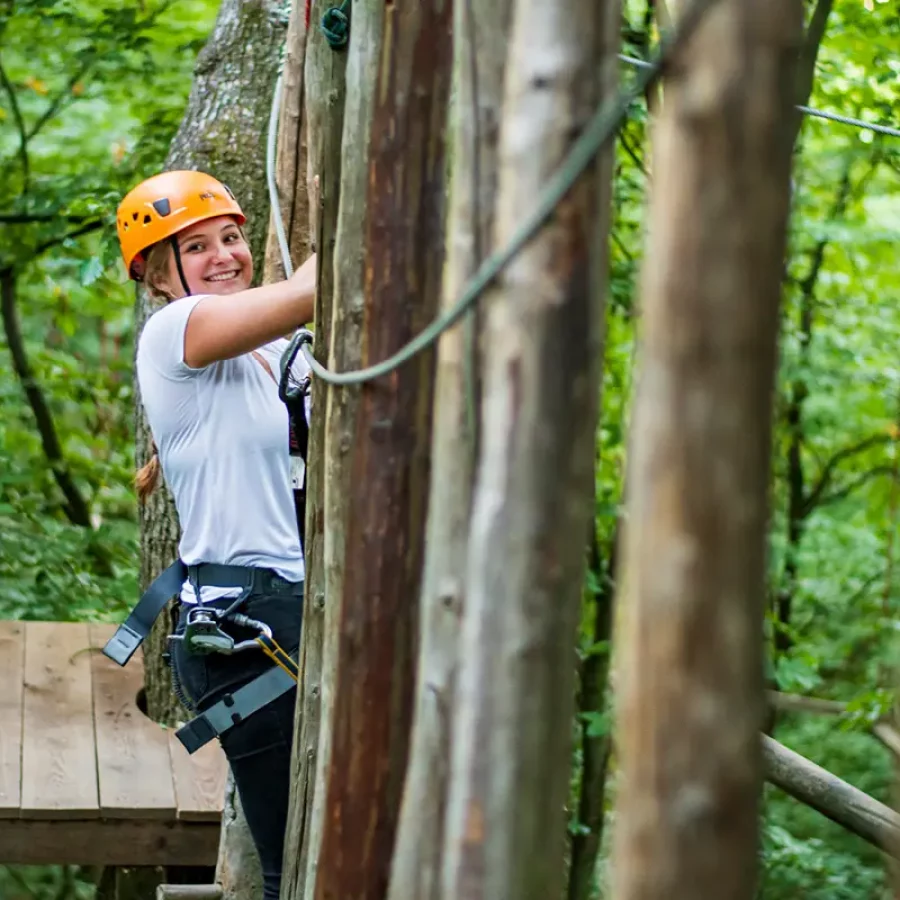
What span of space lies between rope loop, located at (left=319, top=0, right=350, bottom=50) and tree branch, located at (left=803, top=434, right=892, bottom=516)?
7.56 m

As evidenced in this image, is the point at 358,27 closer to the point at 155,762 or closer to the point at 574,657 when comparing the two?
the point at 574,657

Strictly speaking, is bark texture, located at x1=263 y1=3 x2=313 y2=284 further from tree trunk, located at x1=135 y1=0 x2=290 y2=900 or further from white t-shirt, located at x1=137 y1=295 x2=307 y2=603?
tree trunk, located at x1=135 y1=0 x2=290 y2=900

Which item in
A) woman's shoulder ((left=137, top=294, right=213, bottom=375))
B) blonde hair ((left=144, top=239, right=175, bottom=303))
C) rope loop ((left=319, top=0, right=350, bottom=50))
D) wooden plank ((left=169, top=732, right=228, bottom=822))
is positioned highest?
rope loop ((left=319, top=0, right=350, bottom=50))

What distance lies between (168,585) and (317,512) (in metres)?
0.65

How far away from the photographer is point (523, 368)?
5.74ft

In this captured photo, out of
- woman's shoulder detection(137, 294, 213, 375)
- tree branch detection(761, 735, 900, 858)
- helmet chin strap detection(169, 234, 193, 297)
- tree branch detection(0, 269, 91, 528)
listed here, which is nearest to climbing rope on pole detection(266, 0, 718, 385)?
woman's shoulder detection(137, 294, 213, 375)

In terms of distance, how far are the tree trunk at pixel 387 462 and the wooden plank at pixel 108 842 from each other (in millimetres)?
2371

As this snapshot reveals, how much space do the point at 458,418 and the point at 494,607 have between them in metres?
0.29

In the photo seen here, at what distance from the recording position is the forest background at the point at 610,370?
22.2 ft

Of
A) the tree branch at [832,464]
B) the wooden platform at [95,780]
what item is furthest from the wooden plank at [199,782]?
the tree branch at [832,464]

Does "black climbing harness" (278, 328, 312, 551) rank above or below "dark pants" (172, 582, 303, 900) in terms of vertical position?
above

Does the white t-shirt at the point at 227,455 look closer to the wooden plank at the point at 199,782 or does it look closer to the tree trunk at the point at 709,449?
the wooden plank at the point at 199,782

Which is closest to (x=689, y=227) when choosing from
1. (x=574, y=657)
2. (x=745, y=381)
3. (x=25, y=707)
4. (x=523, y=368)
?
(x=745, y=381)

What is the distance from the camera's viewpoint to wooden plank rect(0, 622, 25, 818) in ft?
14.9
